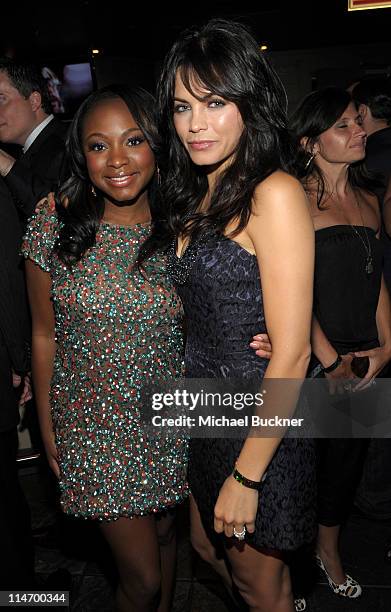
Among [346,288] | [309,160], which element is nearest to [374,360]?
[346,288]

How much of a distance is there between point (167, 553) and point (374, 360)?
1.00 meters

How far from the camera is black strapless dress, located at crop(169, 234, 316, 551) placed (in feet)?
4.55

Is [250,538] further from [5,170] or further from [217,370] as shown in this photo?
[5,170]

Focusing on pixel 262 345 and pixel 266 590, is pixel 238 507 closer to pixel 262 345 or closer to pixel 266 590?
pixel 266 590

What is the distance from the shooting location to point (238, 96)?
1.39 m

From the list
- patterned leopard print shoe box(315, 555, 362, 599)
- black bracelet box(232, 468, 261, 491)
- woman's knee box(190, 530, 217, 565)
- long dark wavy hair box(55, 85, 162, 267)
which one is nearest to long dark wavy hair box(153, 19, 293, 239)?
long dark wavy hair box(55, 85, 162, 267)

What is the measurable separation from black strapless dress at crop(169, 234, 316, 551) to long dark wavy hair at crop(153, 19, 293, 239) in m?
0.09

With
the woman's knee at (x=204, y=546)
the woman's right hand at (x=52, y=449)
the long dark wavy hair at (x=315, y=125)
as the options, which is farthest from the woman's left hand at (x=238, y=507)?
the long dark wavy hair at (x=315, y=125)

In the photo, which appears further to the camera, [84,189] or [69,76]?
[69,76]

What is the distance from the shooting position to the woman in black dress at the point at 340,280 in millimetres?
2047

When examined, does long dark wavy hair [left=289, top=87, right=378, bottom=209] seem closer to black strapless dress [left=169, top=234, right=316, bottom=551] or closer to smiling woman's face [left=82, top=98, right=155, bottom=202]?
smiling woman's face [left=82, top=98, right=155, bottom=202]

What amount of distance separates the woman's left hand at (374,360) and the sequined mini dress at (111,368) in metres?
0.79

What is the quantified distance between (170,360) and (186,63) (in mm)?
803

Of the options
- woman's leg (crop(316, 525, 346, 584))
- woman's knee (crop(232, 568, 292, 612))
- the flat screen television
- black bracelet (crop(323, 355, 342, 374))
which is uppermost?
the flat screen television
